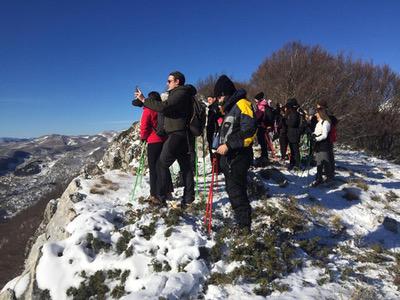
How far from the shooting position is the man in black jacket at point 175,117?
7.14 meters

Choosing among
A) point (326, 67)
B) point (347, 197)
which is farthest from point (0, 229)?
point (347, 197)

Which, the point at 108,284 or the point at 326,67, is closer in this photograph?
the point at 108,284

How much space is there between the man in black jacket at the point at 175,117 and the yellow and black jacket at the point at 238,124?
1.07 m

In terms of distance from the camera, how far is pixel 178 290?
17.0 feet

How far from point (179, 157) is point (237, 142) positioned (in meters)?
1.85

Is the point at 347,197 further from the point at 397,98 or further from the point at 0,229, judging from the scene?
the point at 0,229

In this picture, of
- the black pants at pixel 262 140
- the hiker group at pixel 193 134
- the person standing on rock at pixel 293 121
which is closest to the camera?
the hiker group at pixel 193 134

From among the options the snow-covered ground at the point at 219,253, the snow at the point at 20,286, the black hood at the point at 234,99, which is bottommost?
the snow at the point at 20,286

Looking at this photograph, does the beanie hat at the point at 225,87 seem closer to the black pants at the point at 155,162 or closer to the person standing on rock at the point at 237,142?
the person standing on rock at the point at 237,142

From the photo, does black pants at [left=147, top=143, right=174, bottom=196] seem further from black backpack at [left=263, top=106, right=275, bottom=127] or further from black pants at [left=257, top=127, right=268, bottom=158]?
black backpack at [left=263, top=106, right=275, bottom=127]

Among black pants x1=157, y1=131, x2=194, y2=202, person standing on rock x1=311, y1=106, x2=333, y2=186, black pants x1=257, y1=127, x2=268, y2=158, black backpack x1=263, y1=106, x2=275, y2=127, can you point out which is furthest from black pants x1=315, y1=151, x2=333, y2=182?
black pants x1=157, y1=131, x2=194, y2=202

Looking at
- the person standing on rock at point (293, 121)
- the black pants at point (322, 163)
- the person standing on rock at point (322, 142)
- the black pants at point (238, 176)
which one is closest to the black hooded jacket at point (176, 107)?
the black pants at point (238, 176)

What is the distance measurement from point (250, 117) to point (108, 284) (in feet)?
12.3

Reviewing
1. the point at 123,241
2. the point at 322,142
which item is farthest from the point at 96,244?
the point at 322,142
